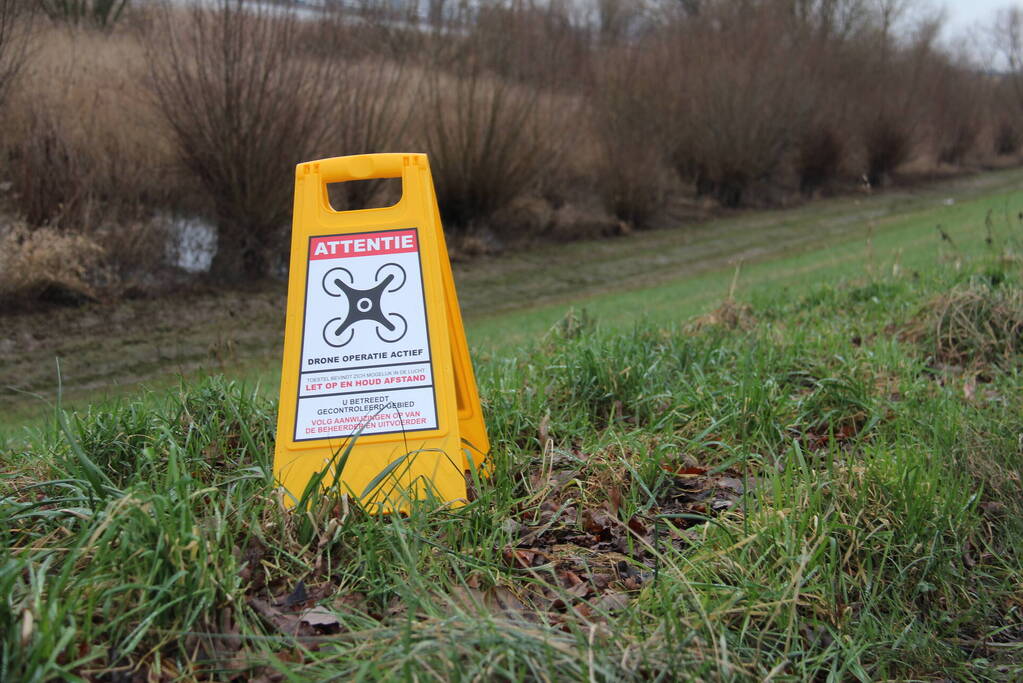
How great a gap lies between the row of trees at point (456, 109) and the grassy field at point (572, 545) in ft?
13.1

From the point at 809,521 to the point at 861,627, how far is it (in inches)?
13.6

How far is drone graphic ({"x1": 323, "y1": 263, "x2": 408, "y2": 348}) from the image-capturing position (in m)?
3.06

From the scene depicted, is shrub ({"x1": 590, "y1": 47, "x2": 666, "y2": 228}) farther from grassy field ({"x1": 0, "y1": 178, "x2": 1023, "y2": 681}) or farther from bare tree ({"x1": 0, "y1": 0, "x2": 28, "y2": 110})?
grassy field ({"x1": 0, "y1": 178, "x2": 1023, "y2": 681})

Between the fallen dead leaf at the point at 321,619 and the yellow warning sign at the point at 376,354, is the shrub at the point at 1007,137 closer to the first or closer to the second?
the yellow warning sign at the point at 376,354

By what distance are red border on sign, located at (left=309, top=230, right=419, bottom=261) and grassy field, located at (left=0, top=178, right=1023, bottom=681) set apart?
2.31 feet

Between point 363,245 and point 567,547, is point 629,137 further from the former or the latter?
point 567,547

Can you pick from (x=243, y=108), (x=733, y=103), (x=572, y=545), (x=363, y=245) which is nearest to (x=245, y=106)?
(x=243, y=108)

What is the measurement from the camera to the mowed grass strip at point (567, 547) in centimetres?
211

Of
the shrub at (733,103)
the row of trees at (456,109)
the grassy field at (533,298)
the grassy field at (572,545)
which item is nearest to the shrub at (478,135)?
the row of trees at (456,109)

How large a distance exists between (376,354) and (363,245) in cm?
42

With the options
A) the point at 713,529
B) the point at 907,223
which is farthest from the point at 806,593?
the point at 907,223

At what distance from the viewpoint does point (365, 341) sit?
3047mm

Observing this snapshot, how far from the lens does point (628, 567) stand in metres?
2.68

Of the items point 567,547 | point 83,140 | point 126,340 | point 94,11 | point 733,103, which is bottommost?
point 126,340
